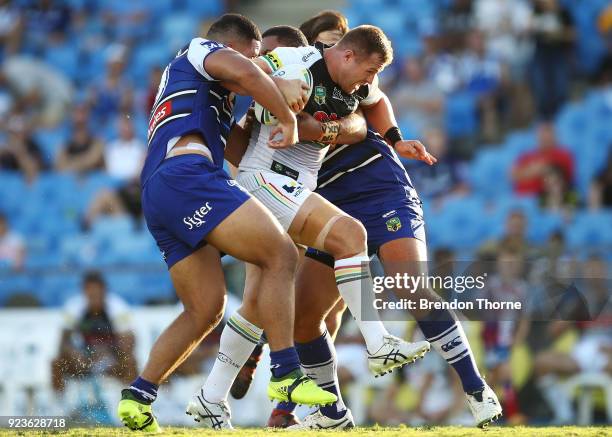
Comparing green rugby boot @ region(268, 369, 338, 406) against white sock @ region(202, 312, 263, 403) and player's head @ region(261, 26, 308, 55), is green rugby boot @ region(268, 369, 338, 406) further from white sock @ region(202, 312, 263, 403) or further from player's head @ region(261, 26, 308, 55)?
player's head @ region(261, 26, 308, 55)

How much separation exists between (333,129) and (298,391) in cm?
191

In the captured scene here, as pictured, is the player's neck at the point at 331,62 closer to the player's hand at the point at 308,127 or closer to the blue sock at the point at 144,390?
the player's hand at the point at 308,127

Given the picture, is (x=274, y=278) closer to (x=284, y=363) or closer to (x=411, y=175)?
(x=284, y=363)

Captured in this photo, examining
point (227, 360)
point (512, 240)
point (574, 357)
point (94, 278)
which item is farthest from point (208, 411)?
point (512, 240)

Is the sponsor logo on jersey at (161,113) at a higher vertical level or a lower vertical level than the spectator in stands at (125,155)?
higher

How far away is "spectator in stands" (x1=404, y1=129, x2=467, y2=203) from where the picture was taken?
15.2m

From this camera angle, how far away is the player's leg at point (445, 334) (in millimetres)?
7910

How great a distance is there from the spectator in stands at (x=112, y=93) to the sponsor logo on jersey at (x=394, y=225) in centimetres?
1020

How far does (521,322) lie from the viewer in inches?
472

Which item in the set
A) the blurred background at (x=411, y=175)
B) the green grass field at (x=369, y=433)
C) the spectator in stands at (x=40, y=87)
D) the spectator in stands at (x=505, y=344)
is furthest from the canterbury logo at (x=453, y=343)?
the spectator in stands at (x=40, y=87)

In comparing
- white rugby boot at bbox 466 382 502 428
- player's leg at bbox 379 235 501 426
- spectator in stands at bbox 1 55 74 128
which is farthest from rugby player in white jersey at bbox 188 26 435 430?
spectator in stands at bbox 1 55 74 128

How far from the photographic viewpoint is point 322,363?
8461 millimetres

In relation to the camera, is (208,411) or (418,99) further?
(418,99)

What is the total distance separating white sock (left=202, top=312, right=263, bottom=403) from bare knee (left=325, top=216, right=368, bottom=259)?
3.04 feet
